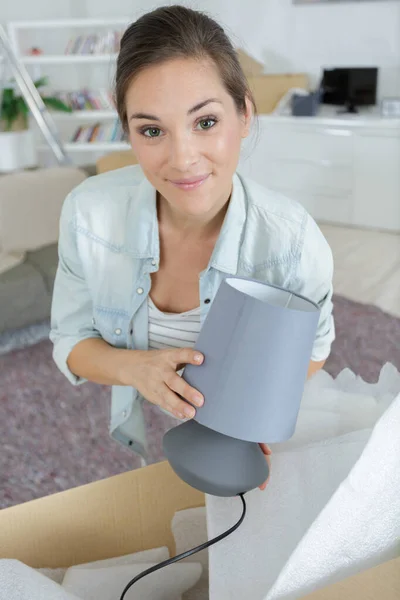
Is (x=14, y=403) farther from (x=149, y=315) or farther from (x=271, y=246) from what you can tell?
(x=271, y=246)

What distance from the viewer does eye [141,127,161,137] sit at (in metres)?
0.78

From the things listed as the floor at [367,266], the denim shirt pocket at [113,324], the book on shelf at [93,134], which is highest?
the denim shirt pocket at [113,324]

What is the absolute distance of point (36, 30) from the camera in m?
5.80

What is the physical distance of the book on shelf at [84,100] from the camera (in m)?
5.41

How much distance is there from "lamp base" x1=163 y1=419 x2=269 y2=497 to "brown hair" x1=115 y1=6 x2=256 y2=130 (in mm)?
431

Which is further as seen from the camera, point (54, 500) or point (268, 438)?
point (54, 500)

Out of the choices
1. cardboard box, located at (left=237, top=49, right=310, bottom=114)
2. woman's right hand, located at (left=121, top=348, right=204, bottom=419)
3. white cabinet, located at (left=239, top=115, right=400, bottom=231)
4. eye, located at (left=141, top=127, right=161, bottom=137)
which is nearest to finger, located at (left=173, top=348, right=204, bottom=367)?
woman's right hand, located at (left=121, top=348, right=204, bottom=419)

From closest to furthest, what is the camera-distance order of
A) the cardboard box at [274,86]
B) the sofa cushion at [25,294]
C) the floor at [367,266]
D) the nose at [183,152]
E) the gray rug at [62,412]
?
the nose at [183,152] < the gray rug at [62,412] < the sofa cushion at [25,294] < the floor at [367,266] < the cardboard box at [274,86]

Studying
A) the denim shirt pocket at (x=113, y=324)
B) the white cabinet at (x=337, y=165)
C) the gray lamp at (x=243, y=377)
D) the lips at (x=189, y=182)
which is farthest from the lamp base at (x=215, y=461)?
the white cabinet at (x=337, y=165)

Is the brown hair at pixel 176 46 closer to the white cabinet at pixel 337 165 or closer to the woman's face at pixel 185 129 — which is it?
the woman's face at pixel 185 129

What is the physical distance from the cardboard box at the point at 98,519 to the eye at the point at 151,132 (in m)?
0.43

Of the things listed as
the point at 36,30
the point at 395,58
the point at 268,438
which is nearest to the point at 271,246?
the point at 268,438

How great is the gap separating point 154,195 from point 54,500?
49 cm

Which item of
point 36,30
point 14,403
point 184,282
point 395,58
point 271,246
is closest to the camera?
point 271,246
